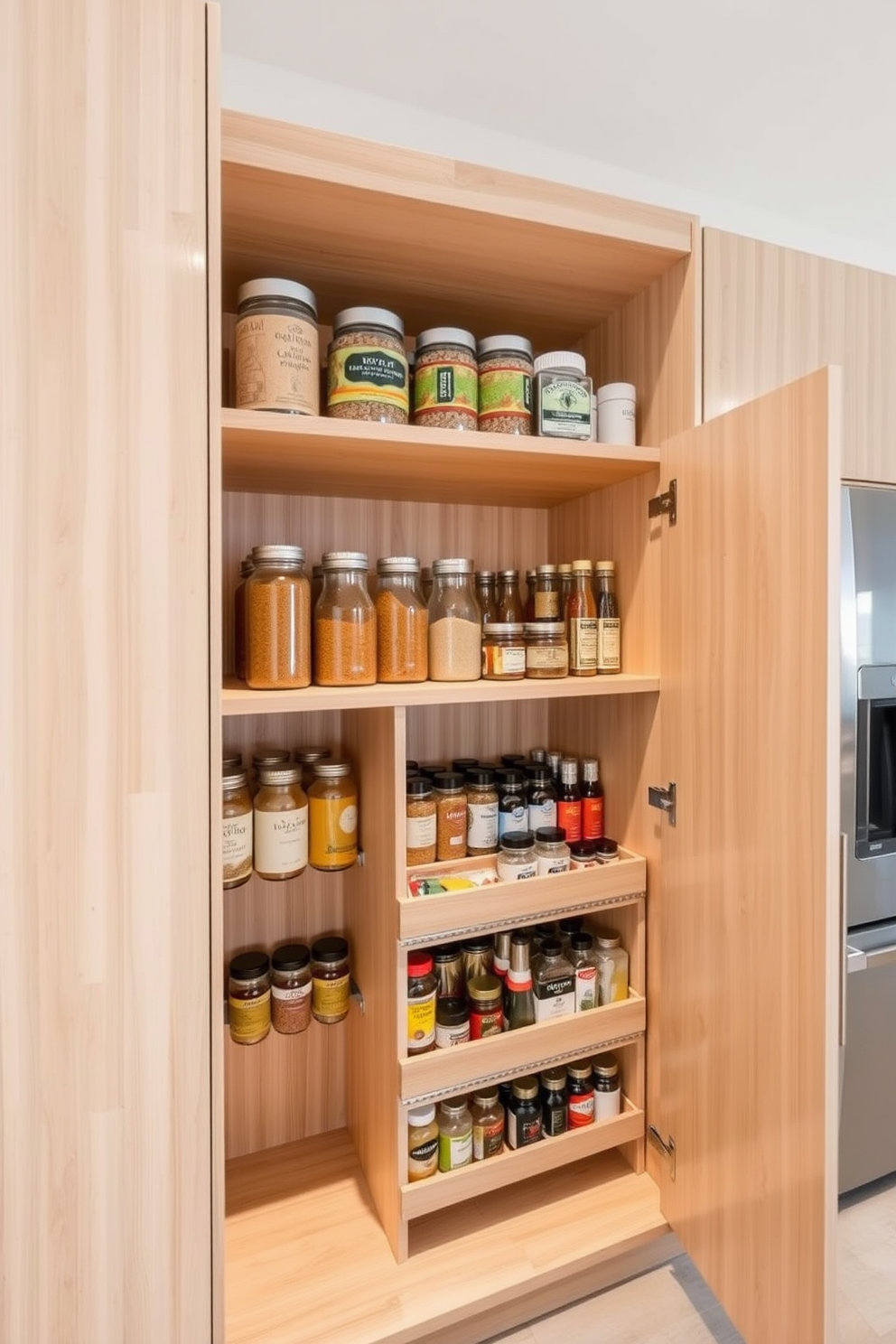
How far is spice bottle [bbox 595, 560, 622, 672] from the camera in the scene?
113 centimetres

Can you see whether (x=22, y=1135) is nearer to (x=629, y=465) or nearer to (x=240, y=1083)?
(x=240, y=1083)

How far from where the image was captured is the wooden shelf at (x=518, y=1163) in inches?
39.8

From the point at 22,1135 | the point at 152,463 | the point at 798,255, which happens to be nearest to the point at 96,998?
the point at 22,1135

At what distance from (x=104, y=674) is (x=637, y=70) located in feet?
4.66

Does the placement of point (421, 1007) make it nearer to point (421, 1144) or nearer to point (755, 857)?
point (421, 1144)

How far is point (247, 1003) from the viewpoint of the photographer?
43.0 inches

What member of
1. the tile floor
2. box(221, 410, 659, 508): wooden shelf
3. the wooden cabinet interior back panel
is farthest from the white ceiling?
the tile floor

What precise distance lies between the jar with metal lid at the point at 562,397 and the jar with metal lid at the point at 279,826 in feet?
2.31

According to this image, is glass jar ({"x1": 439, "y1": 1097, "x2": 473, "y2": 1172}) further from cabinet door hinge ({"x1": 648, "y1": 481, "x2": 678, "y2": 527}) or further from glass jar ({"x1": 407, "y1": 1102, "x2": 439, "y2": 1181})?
cabinet door hinge ({"x1": 648, "y1": 481, "x2": 678, "y2": 527})

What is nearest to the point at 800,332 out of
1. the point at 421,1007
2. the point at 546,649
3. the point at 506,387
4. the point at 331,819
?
the point at 506,387

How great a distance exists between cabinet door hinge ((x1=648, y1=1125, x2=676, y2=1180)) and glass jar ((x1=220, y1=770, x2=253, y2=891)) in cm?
84

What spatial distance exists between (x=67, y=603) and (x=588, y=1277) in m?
1.35

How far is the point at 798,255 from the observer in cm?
110

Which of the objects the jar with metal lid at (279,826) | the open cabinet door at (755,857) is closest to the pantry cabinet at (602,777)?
the open cabinet door at (755,857)
